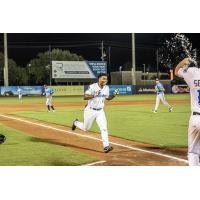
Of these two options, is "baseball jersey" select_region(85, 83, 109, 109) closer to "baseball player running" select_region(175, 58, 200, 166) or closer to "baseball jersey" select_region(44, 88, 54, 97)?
"baseball player running" select_region(175, 58, 200, 166)

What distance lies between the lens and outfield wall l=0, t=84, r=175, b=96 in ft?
37.9

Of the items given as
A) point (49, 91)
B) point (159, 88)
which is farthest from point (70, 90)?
point (159, 88)

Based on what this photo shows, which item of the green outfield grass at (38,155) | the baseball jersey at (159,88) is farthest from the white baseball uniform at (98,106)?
the baseball jersey at (159,88)

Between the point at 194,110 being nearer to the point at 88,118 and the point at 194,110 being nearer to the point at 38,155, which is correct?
the point at 88,118

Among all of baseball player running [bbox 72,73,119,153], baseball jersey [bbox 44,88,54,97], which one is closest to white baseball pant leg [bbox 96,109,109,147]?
baseball player running [bbox 72,73,119,153]

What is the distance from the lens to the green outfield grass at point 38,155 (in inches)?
335

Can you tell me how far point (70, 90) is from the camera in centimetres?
1211

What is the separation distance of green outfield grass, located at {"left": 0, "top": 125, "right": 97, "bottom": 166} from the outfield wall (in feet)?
5.07

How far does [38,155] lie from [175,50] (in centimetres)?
436
